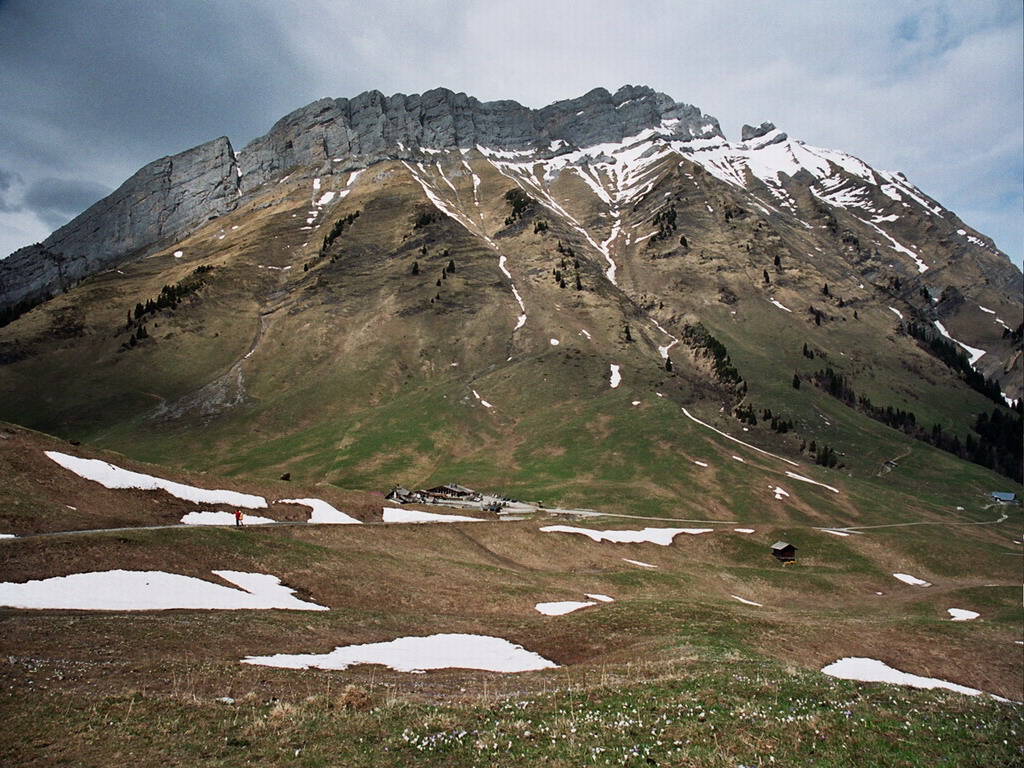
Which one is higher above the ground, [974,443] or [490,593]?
[974,443]

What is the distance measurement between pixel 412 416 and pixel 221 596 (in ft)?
394

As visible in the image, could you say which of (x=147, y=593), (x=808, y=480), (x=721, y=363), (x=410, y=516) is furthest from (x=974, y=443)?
(x=147, y=593)

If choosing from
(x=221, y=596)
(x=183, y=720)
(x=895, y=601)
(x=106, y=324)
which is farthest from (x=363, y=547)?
(x=106, y=324)

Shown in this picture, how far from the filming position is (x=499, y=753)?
39.9 feet

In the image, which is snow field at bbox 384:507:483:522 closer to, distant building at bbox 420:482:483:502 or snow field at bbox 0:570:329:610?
distant building at bbox 420:482:483:502

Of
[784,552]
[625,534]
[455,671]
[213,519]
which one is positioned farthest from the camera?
[784,552]

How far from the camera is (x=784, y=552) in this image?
71625 mm

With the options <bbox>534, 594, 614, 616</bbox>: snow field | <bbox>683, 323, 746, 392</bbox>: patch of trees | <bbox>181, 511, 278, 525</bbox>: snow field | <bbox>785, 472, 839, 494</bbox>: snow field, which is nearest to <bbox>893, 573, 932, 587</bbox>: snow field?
<bbox>534, 594, 614, 616</bbox>: snow field

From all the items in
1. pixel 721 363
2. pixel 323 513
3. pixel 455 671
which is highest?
pixel 721 363

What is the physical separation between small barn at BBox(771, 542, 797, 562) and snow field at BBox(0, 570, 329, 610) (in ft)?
196

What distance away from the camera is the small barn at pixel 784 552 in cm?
7138

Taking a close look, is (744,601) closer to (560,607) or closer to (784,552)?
(784,552)

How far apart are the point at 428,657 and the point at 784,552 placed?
60.9 meters

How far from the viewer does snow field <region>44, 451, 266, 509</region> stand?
45.0m
